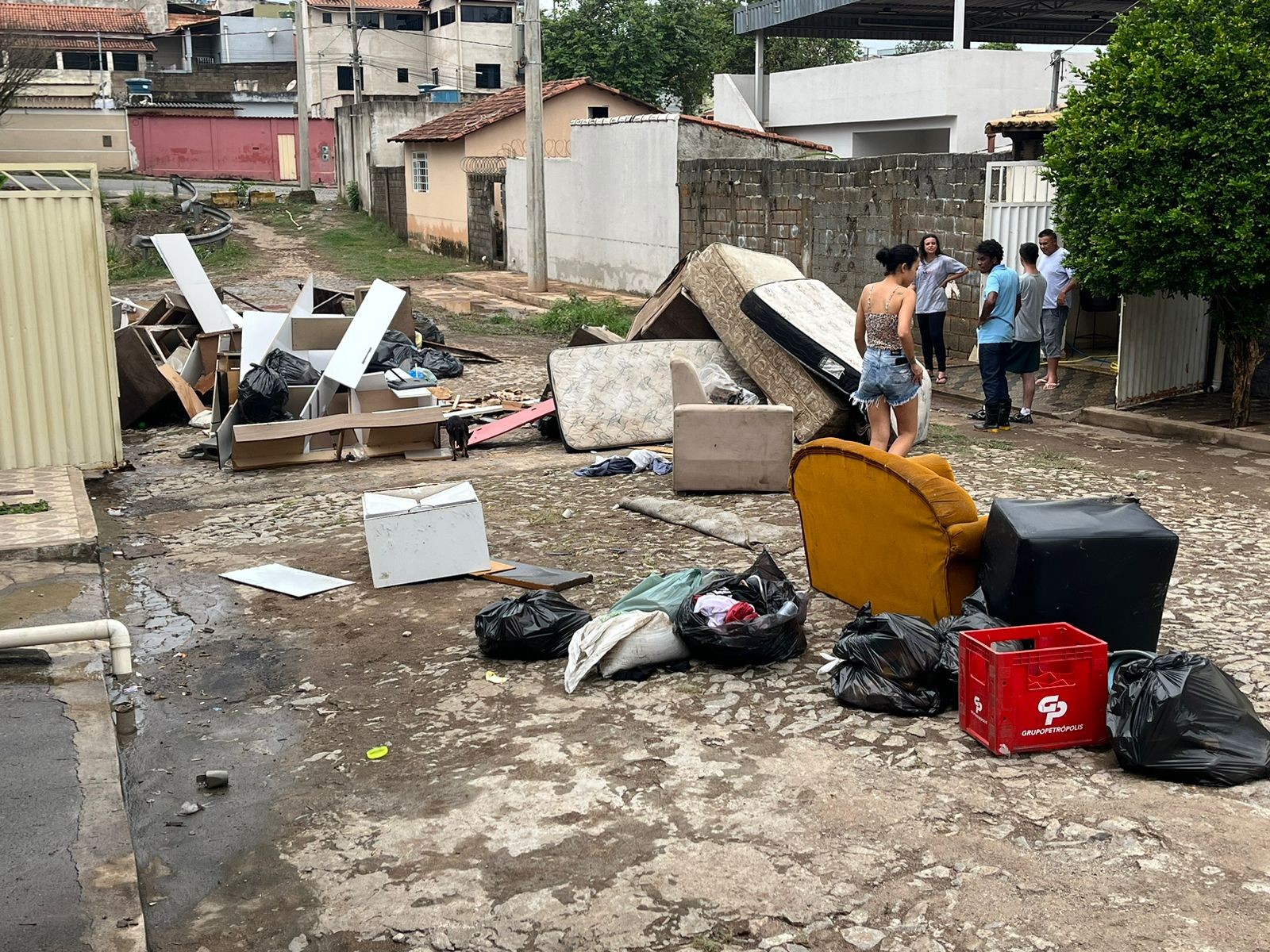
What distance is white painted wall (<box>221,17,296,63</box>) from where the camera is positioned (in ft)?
195

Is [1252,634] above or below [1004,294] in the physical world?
below

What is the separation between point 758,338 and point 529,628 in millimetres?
5547

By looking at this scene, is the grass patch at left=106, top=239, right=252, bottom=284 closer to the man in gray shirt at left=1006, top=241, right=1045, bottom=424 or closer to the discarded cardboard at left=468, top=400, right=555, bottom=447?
the discarded cardboard at left=468, top=400, right=555, bottom=447

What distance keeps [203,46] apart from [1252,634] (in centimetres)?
6293

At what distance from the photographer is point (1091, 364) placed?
1303cm

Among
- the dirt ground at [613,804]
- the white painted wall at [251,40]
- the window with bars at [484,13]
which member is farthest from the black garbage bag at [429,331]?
the white painted wall at [251,40]

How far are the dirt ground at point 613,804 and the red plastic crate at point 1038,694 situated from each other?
0.09 meters

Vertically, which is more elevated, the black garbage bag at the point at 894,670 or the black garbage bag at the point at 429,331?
the black garbage bag at the point at 429,331

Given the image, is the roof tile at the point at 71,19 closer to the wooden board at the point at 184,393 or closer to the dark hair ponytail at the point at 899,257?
the wooden board at the point at 184,393

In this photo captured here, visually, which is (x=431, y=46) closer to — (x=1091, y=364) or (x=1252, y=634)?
(x=1091, y=364)

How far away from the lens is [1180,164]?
970cm

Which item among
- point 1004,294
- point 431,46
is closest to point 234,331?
point 1004,294

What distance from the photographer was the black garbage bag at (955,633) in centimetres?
488

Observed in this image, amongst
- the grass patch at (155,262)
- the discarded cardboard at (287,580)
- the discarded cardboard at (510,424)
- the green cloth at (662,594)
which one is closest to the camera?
the green cloth at (662,594)
